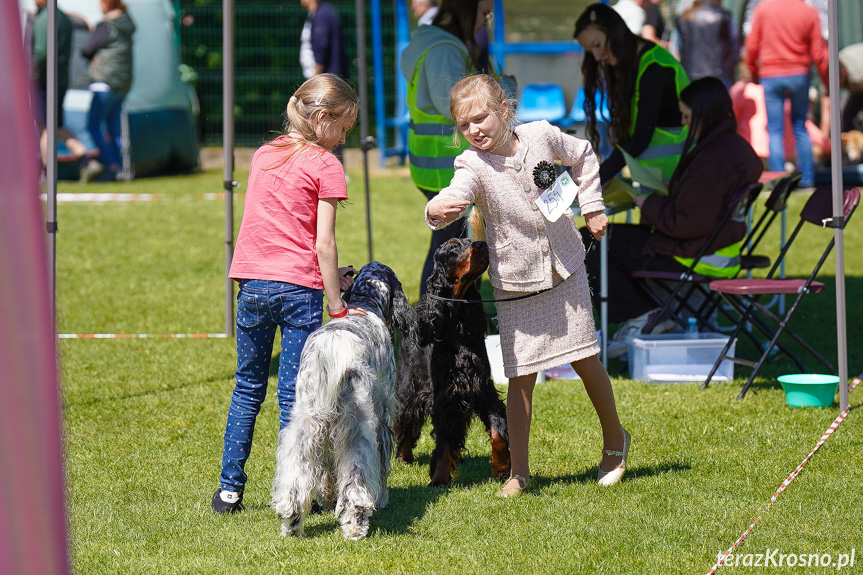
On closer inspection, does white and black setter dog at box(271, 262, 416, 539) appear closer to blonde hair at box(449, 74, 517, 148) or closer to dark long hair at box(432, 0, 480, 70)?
blonde hair at box(449, 74, 517, 148)

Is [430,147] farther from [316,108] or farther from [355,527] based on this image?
[355,527]

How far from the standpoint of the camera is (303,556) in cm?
330

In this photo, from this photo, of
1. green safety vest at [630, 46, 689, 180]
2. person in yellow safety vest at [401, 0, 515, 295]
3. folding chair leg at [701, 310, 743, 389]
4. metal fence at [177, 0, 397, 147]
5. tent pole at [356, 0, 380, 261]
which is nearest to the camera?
folding chair leg at [701, 310, 743, 389]

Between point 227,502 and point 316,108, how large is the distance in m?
1.48

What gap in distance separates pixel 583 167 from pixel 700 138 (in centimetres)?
232

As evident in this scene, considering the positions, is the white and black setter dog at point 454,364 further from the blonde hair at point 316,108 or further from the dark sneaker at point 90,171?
the dark sneaker at point 90,171

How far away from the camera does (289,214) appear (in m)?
3.54

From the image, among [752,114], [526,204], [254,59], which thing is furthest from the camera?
[254,59]

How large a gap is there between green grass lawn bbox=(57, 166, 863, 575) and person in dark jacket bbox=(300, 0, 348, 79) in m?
6.69

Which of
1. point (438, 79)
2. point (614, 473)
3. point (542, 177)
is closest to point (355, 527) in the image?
point (614, 473)

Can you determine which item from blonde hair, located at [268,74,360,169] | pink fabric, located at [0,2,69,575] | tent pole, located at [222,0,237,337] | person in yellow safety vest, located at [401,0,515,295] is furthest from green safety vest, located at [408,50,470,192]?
pink fabric, located at [0,2,69,575]

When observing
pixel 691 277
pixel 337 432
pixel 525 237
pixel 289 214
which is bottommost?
pixel 337 432

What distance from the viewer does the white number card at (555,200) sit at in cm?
370

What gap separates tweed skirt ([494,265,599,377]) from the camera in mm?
3861
